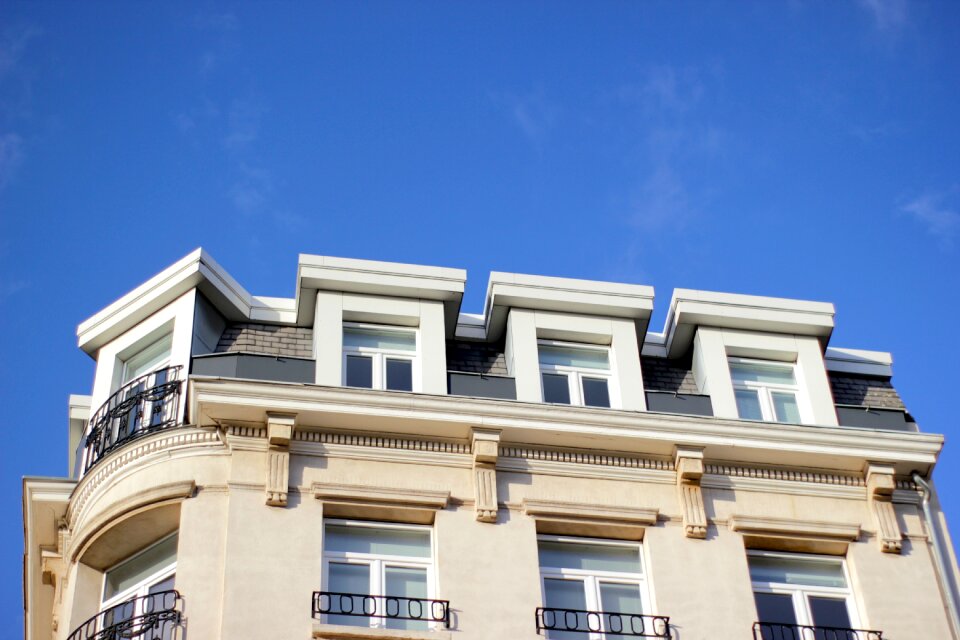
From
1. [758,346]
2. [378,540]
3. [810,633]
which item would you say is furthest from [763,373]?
[378,540]

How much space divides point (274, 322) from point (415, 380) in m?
2.59

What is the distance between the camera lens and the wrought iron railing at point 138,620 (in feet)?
70.2

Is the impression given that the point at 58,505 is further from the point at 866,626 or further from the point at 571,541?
the point at 866,626

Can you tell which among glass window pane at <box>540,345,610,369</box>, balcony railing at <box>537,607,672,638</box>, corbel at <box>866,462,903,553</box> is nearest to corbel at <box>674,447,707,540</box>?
balcony railing at <box>537,607,672,638</box>

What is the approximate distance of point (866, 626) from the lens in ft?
76.8

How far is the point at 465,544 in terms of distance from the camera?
75.0 ft

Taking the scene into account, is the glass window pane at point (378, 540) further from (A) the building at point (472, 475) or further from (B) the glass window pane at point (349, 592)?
(B) the glass window pane at point (349, 592)

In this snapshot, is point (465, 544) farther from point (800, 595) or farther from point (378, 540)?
point (800, 595)

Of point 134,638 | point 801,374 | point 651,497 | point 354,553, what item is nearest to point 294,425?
point 354,553

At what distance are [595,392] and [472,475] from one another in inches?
121

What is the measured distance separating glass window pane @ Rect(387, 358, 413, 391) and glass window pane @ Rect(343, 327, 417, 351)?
295 millimetres

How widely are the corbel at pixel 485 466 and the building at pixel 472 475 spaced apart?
4 cm

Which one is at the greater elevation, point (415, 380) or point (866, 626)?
point (415, 380)

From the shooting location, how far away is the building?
22453 millimetres
